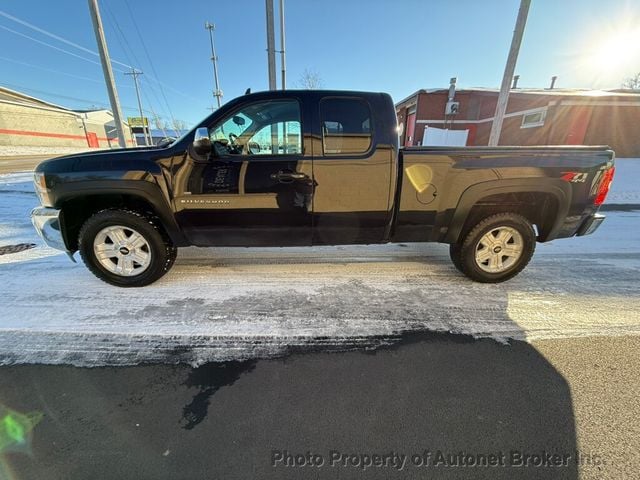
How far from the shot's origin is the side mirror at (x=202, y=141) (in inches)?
105

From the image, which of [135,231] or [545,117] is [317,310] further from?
[545,117]

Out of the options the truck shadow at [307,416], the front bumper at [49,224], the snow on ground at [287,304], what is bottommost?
the truck shadow at [307,416]

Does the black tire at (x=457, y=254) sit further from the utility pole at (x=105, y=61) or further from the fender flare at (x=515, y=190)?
the utility pole at (x=105, y=61)

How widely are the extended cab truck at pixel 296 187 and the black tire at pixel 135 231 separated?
0.01 m

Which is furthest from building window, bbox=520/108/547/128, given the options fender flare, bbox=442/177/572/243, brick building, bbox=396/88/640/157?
fender flare, bbox=442/177/572/243

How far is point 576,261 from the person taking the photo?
389 centimetres

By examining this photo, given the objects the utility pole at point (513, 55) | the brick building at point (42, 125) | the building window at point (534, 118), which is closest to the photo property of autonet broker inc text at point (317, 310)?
the utility pole at point (513, 55)

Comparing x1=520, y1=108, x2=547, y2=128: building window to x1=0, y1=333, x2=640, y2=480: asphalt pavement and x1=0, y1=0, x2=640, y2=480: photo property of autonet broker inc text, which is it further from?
x1=0, y1=333, x2=640, y2=480: asphalt pavement

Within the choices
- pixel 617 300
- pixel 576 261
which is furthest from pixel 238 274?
pixel 576 261

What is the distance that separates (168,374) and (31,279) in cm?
262

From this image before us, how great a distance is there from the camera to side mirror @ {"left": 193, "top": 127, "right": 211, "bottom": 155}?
2.68 metres

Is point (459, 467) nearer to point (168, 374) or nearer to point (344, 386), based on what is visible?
point (344, 386)

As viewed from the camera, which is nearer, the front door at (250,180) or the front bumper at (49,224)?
the front door at (250,180)

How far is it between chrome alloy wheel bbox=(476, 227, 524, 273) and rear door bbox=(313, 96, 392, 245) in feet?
4.08
